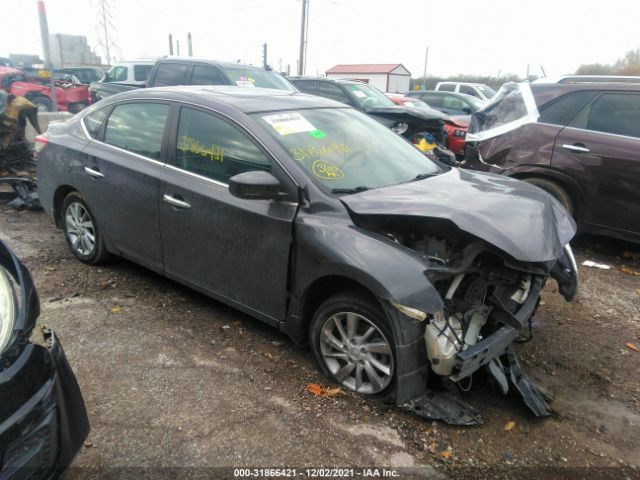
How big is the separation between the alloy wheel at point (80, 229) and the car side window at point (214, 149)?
138 cm

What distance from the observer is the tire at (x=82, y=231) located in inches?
171

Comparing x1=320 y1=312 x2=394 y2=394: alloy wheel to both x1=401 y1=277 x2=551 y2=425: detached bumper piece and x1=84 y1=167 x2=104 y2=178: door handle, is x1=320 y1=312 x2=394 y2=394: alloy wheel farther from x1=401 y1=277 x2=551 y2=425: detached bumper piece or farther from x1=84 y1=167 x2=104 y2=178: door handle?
x1=84 y1=167 x2=104 y2=178: door handle

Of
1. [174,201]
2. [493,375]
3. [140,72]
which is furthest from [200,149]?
[140,72]

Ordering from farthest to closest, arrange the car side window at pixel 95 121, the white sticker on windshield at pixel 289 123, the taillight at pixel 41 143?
the taillight at pixel 41 143, the car side window at pixel 95 121, the white sticker on windshield at pixel 289 123

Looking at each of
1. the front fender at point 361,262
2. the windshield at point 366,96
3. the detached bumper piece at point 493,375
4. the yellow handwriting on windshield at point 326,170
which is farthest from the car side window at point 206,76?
the detached bumper piece at point 493,375

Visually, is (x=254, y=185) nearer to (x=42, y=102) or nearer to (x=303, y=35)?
(x=42, y=102)

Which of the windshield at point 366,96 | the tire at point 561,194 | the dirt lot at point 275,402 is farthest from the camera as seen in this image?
the windshield at point 366,96

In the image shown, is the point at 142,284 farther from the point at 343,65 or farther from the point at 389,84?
the point at 343,65

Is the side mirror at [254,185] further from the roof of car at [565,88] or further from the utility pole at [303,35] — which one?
the utility pole at [303,35]

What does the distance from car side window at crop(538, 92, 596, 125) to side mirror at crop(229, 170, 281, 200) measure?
3849 mm

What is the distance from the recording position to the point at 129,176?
12.5 ft

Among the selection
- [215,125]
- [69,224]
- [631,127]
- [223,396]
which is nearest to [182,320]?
[223,396]

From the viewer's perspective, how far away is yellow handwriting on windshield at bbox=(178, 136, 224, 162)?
11.0ft

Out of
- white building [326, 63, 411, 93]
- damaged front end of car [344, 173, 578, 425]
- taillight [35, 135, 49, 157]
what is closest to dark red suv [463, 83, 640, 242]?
damaged front end of car [344, 173, 578, 425]
